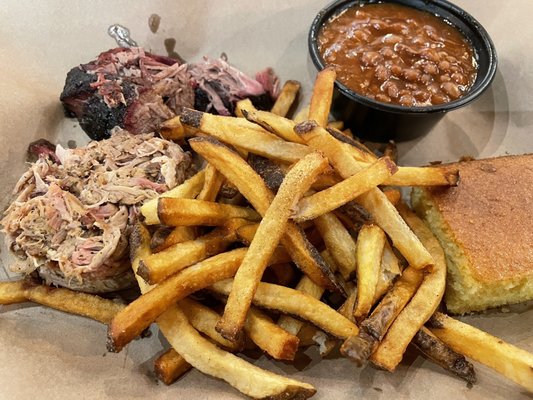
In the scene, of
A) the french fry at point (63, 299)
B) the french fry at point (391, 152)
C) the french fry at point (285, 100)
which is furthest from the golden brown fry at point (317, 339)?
the french fry at point (285, 100)

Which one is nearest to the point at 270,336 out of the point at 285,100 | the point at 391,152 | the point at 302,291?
the point at 302,291

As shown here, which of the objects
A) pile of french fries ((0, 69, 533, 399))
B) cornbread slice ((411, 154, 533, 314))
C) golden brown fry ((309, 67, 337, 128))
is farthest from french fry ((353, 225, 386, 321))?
golden brown fry ((309, 67, 337, 128))

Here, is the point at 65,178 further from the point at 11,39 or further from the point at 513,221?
the point at 513,221

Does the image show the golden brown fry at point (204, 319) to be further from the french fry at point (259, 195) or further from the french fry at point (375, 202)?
the french fry at point (375, 202)

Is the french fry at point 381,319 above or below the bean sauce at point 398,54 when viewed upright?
below

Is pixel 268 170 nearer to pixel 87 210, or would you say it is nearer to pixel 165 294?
pixel 165 294
